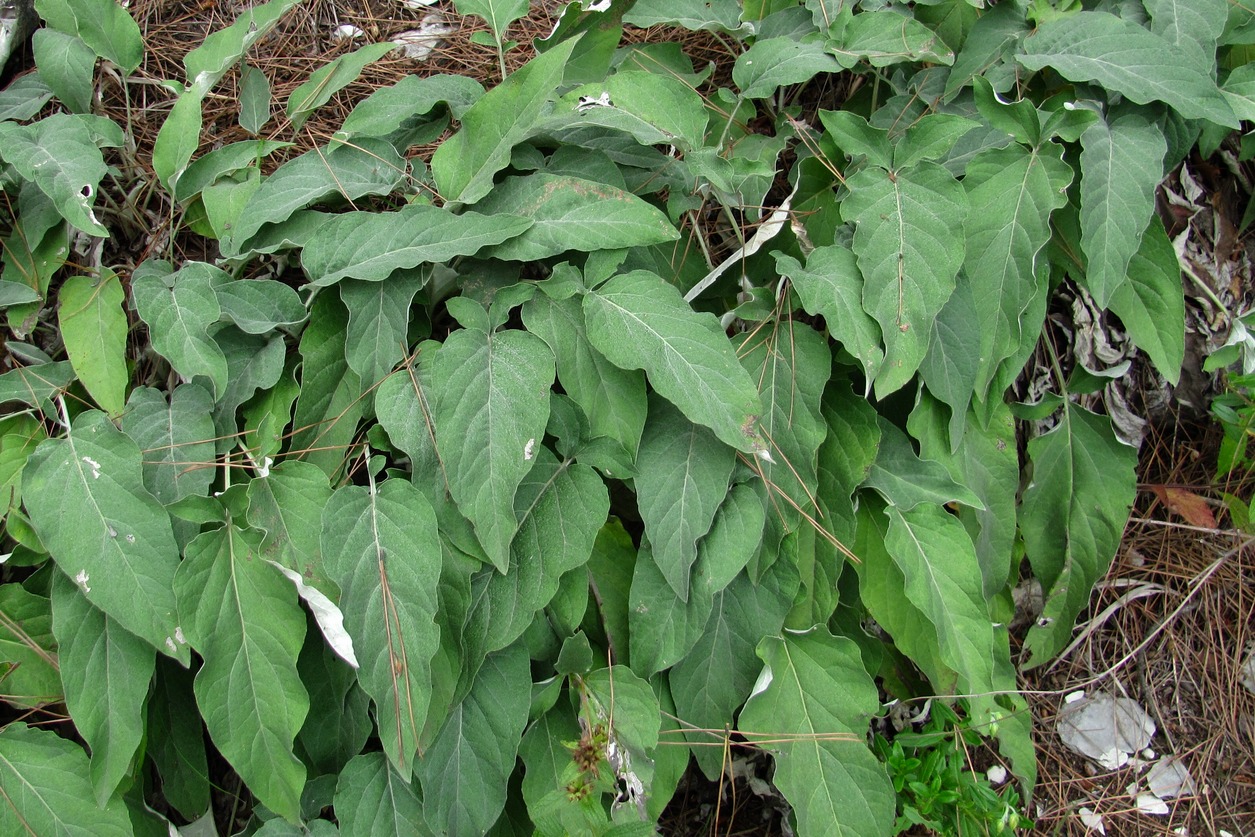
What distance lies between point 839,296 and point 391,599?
3.00 ft

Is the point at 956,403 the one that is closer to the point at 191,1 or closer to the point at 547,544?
the point at 547,544

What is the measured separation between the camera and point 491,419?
4.41 ft

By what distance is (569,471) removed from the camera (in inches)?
57.7

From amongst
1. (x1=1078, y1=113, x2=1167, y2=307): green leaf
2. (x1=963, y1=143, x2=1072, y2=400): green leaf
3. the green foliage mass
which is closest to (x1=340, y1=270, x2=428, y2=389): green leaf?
the green foliage mass

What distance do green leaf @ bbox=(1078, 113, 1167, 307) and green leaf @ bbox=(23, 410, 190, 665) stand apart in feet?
5.53

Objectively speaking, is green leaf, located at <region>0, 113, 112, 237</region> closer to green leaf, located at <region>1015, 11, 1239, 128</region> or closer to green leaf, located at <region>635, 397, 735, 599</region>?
green leaf, located at <region>635, 397, 735, 599</region>

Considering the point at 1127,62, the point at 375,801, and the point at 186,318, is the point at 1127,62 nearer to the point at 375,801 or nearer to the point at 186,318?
the point at 186,318

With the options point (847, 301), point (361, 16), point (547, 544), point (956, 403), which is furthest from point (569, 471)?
point (361, 16)

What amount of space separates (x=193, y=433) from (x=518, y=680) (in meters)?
0.72

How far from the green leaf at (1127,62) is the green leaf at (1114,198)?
0.08 metres

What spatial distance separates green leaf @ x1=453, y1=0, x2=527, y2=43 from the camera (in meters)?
1.74

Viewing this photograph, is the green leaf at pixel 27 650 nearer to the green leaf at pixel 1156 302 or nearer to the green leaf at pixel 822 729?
the green leaf at pixel 822 729

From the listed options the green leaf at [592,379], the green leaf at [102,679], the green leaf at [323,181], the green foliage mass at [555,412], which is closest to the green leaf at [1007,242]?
the green foliage mass at [555,412]

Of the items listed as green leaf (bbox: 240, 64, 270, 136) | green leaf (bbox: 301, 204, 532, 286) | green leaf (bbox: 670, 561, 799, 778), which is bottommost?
green leaf (bbox: 670, 561, 799, 778)
